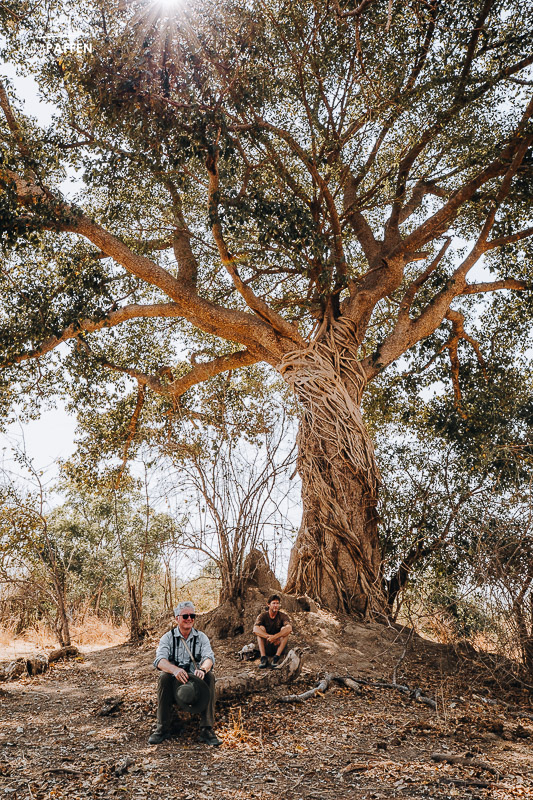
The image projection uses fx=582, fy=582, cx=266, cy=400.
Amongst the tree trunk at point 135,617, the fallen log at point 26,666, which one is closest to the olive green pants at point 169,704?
the fallen log at point 26,666

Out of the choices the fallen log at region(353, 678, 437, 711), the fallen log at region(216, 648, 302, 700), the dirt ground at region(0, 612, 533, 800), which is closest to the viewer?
the dirt ground at region(0, 612, 533, 800)

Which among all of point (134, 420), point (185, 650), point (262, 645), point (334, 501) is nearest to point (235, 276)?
point (334, 501)

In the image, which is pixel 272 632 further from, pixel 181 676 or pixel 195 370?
pixel 195 370

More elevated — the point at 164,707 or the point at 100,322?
the point at 100,322

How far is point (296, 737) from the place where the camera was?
3.95m

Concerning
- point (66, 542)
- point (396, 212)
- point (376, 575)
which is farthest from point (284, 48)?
point (66, 542)

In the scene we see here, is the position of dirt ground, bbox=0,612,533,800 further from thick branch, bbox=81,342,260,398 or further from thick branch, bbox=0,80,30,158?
thick branch, bbox=0,80,30,158

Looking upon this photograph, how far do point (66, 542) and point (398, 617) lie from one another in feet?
26.9

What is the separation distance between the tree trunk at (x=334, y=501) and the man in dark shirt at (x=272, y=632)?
1499mm

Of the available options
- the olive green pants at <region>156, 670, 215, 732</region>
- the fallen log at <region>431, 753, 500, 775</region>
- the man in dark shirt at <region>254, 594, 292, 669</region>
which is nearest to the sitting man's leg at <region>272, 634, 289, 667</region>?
the man in dark shirt at <region>254, 594, 292, 669</region>

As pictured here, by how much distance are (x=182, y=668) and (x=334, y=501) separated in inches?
123

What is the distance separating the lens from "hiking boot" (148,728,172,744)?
3857mm

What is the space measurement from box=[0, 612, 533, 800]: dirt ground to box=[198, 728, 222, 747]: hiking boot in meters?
0.04

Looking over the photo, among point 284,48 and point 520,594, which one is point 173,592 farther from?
point 284,48
